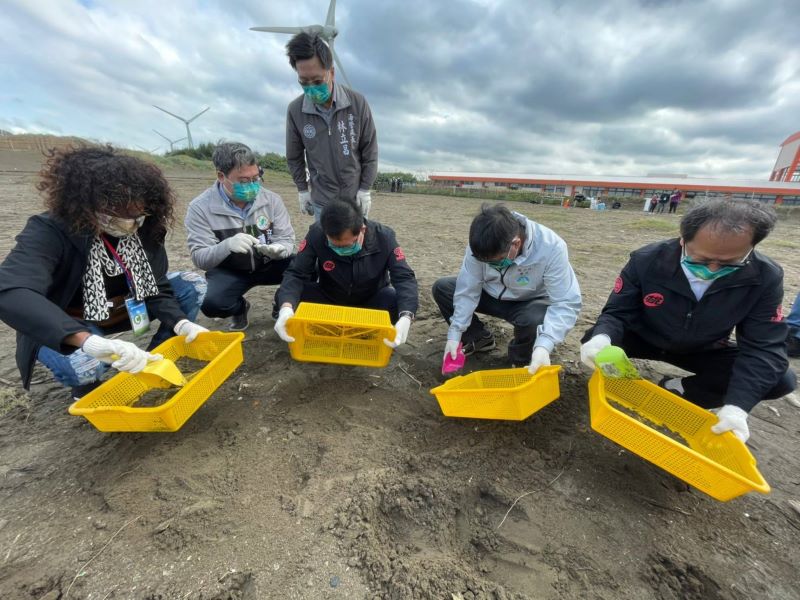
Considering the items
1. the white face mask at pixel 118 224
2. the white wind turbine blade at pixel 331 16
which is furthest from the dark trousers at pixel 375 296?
the white wind turbine blade at pixel 331 16

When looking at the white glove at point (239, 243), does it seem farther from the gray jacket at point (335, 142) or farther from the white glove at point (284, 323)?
the gray jacket at point (335, 142)

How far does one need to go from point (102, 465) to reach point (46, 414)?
0.76 metres

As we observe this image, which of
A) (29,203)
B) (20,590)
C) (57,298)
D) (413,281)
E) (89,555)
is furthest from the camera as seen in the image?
(29,203)

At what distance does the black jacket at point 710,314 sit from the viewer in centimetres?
182

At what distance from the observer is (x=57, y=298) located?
6.48 ft

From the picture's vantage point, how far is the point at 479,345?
299cm

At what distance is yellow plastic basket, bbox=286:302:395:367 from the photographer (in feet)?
7.71

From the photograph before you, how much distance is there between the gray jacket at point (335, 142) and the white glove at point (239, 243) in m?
0.79

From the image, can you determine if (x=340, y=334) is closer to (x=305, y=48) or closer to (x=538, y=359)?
(x=538, y=359)

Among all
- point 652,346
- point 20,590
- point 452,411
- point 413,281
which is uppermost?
point 413,281

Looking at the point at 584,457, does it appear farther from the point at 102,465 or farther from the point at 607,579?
the point at 102,465

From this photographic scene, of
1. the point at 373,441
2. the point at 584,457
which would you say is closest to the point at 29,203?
the point at 373,441

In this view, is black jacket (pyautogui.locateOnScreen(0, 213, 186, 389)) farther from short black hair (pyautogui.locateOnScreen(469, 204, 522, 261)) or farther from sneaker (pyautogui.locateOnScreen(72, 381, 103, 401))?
short black hair (pyautogui.locateOnScreen(469, 204, 522, 261))

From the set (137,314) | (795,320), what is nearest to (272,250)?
(137,314)
